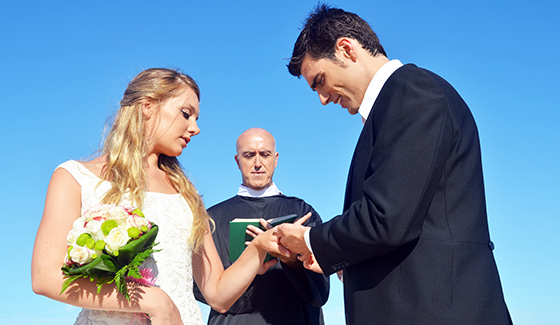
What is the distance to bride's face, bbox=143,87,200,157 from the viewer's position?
152 inches

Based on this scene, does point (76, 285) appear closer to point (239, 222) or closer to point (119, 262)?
point (119, 262)

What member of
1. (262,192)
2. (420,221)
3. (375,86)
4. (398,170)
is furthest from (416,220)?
(262,192)

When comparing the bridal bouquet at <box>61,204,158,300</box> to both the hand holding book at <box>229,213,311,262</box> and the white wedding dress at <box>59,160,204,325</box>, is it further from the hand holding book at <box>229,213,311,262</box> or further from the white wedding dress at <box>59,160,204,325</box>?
the hand holding book at <box>229,213,311,262</box>

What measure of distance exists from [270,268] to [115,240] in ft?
9.18

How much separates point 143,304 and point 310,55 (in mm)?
2036

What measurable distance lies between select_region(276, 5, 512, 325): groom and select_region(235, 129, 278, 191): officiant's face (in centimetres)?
379

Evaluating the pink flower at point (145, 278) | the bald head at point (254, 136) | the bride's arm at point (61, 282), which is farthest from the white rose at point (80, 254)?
the bald head at point (254, 136)

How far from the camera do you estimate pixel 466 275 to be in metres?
2.70

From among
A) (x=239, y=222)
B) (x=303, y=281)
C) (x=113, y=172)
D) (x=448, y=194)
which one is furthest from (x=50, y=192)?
(x=303, y=281)

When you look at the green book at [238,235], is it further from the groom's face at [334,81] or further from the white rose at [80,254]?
the white rose at [80,254]

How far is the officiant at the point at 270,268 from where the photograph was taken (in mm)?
5105

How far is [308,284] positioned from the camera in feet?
16.6

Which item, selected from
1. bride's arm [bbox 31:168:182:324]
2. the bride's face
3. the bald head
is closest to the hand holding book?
the bride's face

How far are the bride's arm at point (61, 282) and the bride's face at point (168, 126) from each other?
2.88 feet
